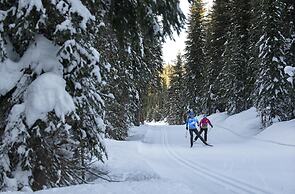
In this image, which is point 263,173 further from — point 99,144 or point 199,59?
point 199,59

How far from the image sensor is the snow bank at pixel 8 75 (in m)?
7.05

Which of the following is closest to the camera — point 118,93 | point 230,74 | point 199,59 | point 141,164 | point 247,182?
point 247,182

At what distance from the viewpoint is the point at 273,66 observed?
2678 centimetres

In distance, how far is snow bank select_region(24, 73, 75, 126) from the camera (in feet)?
21.9

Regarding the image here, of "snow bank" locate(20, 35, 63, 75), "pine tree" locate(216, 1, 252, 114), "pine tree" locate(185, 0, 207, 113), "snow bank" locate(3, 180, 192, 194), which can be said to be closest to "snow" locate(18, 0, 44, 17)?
"snow bank" locate(20, 35, 63, 75)

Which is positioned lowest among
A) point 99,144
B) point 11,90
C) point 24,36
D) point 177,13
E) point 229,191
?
point 229,191

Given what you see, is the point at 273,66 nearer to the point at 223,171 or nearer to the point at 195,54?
the point at 223,171

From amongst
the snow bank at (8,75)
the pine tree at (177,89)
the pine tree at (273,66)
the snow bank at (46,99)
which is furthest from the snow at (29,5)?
the pine tree at (177,89)

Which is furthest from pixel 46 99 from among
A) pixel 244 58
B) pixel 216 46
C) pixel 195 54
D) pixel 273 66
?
pixel 195 54

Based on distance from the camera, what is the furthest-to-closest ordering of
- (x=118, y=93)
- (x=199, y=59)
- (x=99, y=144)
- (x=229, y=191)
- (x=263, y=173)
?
1. (x=199, y=59)
2. (x=118, y=93)
3. (x=263, y=173)
4. (x=229, y=191)
5. (x=99, y=144)

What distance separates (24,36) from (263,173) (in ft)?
26.0

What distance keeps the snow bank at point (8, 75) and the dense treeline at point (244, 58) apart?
3712 millimetres

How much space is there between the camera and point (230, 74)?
38.1 m

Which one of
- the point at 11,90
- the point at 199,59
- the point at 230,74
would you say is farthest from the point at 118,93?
the point at 199,59
